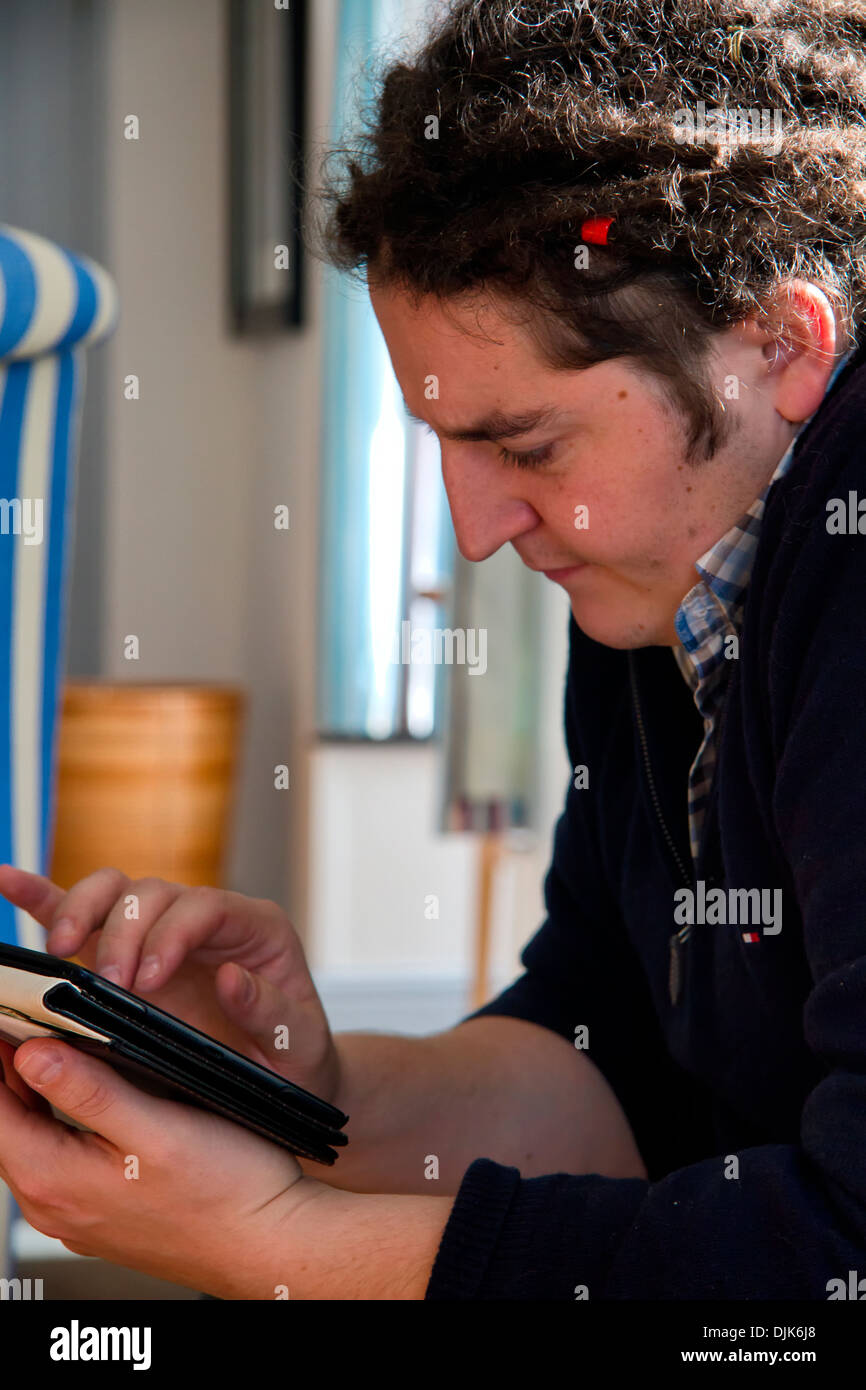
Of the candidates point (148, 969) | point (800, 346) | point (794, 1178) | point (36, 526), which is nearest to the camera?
point (794, 1178)

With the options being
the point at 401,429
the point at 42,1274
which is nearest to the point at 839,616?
the point at 42,1274

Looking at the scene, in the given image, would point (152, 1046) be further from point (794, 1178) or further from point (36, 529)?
point (36, 529)

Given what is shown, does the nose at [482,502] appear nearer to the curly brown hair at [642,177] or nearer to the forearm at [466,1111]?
the curly brown hair at [642,177]

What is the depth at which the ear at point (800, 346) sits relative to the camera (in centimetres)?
73

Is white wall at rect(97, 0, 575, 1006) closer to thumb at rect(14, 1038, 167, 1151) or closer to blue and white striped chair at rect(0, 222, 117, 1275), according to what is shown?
blue and white striped chair at rect(0, 222, 117, 1275)

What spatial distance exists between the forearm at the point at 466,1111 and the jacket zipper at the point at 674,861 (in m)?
0.16

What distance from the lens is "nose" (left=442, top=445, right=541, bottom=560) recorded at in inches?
31.2

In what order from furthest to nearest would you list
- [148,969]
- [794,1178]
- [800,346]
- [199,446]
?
[199,446], [148,969], [800,346], [794,1178]

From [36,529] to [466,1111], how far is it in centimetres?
48

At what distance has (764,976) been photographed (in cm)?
77

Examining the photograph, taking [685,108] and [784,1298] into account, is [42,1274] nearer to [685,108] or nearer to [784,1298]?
[784,1298]

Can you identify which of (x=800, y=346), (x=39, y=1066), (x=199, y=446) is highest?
(x=199, y=446)

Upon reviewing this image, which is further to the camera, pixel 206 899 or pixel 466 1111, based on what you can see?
pixel 466 1111

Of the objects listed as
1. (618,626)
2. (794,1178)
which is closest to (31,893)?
(618,626)
